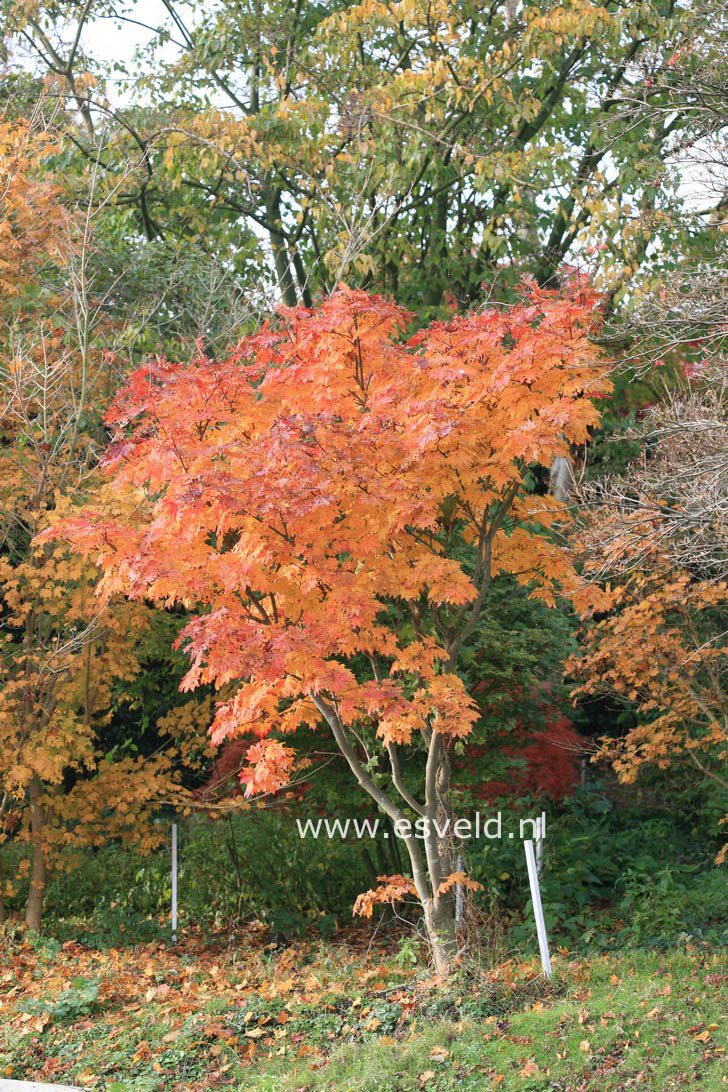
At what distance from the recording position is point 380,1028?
5824 millimetres

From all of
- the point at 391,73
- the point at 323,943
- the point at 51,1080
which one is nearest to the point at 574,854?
the point at 323,943

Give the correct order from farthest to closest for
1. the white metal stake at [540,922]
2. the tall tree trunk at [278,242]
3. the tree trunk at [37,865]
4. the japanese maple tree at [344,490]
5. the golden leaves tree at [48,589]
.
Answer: the tall tree trunk at [278,242], the tree trunk at [37,865], the golden leaves tree at [48,589], the white metal stake at [540,922], the japanese maple tree at [344,490]

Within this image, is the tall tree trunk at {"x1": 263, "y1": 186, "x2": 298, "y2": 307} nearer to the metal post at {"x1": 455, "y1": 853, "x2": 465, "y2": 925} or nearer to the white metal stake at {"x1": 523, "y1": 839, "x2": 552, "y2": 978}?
the metal post at {"x1": 455, "y1": 853, "x2": 465, "y2": 925}

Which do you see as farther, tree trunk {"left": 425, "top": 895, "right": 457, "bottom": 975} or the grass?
tree trunk {"left": 425, "top": 895, "right": 457, "bottom": 975}

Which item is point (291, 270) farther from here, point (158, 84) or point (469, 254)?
point (158, 84)

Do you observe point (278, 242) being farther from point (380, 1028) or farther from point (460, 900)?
point (380, 1028)

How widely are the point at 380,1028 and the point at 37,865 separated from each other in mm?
4176

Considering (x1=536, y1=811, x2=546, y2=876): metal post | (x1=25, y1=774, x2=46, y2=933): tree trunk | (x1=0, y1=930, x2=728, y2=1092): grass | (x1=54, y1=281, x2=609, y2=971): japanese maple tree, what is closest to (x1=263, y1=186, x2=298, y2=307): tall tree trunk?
(x1=54, y1=281, x2=609, y2=971): japanese maple tree

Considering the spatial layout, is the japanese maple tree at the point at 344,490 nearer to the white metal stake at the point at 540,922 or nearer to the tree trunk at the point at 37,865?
the white metal stake at the point at 540,922

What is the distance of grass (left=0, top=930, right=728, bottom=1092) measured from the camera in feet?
16.8

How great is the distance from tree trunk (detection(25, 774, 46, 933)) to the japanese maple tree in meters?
3.02

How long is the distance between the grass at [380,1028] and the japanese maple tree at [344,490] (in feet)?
2.36

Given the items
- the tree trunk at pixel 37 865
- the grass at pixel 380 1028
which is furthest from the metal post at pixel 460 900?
the tree trunk at pixel 37 865

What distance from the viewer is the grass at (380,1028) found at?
5.12 metres
